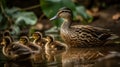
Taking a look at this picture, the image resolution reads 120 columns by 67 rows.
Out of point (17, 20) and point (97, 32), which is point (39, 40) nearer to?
point (97, 32)

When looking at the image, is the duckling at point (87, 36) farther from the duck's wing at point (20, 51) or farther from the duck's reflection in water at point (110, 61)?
the duck's reflection in water at point (110, 61)

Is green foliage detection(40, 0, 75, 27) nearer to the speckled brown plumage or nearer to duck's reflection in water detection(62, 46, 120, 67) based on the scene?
the speckled brown plumage

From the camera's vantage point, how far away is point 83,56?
29.6 ft

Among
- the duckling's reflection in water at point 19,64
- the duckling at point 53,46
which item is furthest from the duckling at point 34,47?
the duckling's reflection in water at point 19,64

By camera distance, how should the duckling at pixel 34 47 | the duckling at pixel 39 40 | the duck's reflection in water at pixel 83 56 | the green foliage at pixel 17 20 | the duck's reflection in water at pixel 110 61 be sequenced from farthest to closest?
1. the green foliage at pixel 17 20
2. the duckling at pixel 39 40
3. the duckling at pixel 34 47
4. the duck's reflection in water at pixel 83 56
5. the duck's reflection in water at pixel 110 61

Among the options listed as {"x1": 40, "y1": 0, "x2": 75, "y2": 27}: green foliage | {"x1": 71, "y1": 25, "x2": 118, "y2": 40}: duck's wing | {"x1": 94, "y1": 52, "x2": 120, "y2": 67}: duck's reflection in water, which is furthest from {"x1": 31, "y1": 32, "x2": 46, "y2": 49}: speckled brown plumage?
{"x1": 40, "y1": 0, "x2": 75, "y2": 27}: green foliage

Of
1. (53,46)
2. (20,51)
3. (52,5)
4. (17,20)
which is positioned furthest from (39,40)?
(17,20)

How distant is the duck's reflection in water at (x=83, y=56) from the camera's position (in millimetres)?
8312

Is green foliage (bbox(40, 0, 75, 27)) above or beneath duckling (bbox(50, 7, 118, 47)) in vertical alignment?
above

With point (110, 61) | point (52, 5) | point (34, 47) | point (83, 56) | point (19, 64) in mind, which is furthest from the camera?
point (52, 5)

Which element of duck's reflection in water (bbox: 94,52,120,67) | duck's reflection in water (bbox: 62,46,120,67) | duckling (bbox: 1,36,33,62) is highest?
duckling (bbox: 1,36,33,62)

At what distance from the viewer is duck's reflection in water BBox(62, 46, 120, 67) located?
8312 mm

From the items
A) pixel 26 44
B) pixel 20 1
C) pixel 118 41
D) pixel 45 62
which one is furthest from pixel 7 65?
pixel 20 1

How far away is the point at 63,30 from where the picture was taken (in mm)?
10500
